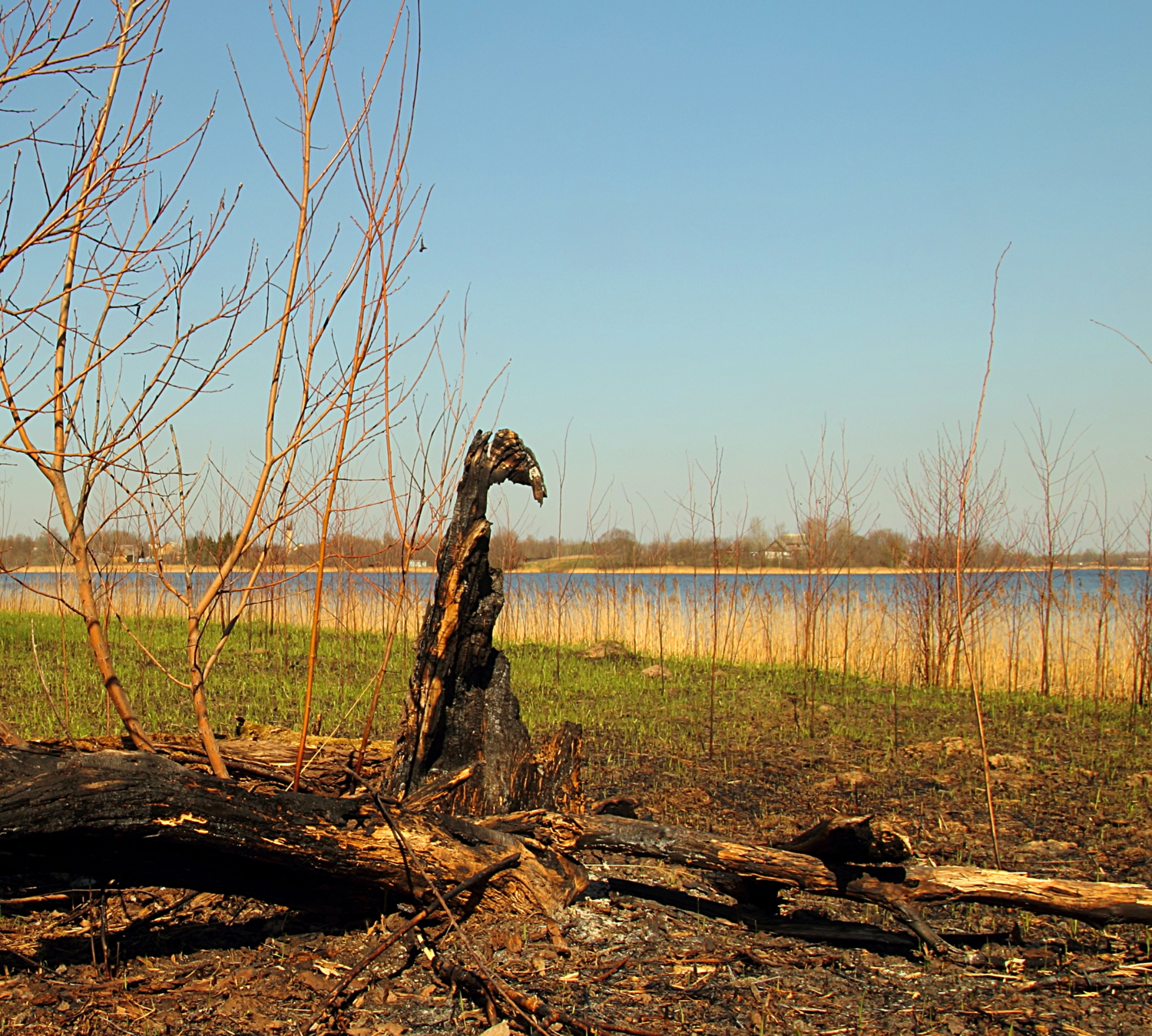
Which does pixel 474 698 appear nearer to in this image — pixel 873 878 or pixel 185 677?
pixel 873 878

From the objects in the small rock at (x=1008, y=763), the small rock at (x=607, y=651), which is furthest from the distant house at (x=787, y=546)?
Result: the small rock at (x=1008, y=763)

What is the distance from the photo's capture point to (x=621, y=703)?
817cm

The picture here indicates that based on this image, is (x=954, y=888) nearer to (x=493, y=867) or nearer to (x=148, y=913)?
(x=493, y=867)

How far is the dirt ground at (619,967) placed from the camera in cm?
250

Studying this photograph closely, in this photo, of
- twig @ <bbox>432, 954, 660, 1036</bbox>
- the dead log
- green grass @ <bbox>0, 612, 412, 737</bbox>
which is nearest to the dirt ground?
twig @ <bbox>432, 954, 660, 1036</bbox>

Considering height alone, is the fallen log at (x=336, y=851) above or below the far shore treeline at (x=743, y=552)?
below

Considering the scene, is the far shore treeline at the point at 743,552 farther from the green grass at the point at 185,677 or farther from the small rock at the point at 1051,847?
the small rock at the point at 1051,847

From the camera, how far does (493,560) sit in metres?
13.1

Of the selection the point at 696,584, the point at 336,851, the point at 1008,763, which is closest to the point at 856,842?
the point at 336,851

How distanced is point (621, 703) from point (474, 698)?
468cm

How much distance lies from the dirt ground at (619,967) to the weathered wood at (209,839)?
22 cm

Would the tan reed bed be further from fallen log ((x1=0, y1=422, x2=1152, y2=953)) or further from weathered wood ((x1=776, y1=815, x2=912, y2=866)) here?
weathered wood ((x1=776, y1=815, x2=912, y2=866))

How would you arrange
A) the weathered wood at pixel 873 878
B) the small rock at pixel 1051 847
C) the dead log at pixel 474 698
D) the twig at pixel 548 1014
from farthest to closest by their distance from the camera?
the small rock at pixel 1051 847
the dead log at pixel 474 698
the weathered wood at pixel 873 878
the twig at pixel 548 1014

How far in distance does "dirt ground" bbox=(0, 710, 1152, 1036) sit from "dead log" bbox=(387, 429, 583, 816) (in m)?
0.51
